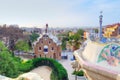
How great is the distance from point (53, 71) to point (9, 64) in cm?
489

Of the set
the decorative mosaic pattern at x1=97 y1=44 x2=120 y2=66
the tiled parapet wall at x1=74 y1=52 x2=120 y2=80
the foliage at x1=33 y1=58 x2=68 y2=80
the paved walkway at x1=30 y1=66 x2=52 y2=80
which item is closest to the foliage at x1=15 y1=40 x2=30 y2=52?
the foliage at x1=33 y1=58 x2=68 y2=80

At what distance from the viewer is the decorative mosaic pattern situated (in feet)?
26.5

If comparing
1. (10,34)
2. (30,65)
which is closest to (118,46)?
(30,65)

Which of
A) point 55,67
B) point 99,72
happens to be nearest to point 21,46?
point 55,67

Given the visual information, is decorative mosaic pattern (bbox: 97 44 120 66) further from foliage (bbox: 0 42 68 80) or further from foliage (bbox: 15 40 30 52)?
foliage (bbox: 15 40 30 52)

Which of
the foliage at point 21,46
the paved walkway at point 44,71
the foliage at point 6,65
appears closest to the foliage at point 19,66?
the foliage at point 6,65

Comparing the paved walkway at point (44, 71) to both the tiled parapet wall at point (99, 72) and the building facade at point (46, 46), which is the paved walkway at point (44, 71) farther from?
the tiled parapet wall at point (99, 72)

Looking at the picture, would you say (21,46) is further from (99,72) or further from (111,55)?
(99,72)

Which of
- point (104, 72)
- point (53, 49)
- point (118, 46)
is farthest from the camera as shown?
point (53, 49)

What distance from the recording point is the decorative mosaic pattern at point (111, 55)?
806 centimetres

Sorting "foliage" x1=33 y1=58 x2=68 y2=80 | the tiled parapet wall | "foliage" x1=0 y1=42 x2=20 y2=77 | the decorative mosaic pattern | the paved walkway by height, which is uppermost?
the decorative mosaic pattern

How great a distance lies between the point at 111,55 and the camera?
825cm

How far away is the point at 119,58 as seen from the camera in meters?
7.99

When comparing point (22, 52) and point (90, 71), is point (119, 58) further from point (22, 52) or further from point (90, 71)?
point (22, 52)
